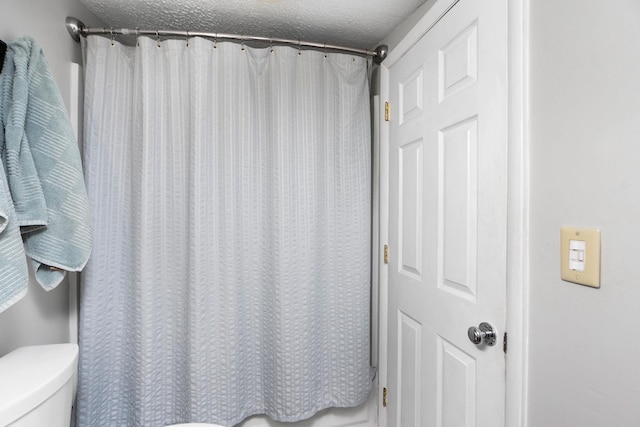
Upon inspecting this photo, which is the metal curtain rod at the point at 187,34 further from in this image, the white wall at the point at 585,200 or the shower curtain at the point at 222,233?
the white wall at the point at 585,200

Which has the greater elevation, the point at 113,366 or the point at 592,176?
the point at 592,176

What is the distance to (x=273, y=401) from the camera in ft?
4.65

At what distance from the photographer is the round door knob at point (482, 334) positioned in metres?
0.84

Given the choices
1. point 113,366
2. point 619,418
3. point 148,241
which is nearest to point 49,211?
point 148,241

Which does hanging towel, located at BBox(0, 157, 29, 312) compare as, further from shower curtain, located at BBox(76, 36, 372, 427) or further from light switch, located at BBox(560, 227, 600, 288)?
light switch, located at BBox(560, 227, 600, 288)

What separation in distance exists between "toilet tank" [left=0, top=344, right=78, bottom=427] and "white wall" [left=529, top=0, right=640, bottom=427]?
4.24ft

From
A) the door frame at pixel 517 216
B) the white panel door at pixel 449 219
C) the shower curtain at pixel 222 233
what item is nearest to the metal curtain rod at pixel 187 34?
the shower curtain at pixel 222 233

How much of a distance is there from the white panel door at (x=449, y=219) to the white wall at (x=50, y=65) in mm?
1459

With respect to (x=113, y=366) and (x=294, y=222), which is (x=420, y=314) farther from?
(x=113, y=366)

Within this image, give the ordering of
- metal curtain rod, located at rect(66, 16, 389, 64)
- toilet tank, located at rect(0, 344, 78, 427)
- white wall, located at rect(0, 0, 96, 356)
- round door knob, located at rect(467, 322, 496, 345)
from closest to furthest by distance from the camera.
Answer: toilet tank, located at rect(0, 344, 78, 427), round door knob, located at rect(467, 322, 496, 345), white wall, located at rect(0, 0, 96, 356), metal curtain rod, located at rect(66, 16, 389, 64)

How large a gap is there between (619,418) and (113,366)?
170 cm

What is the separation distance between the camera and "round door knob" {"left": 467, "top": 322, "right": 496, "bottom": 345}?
840 mm

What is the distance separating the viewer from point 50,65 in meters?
1.18

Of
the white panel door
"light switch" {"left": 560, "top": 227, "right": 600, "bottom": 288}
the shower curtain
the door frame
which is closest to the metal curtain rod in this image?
the shower curtain
